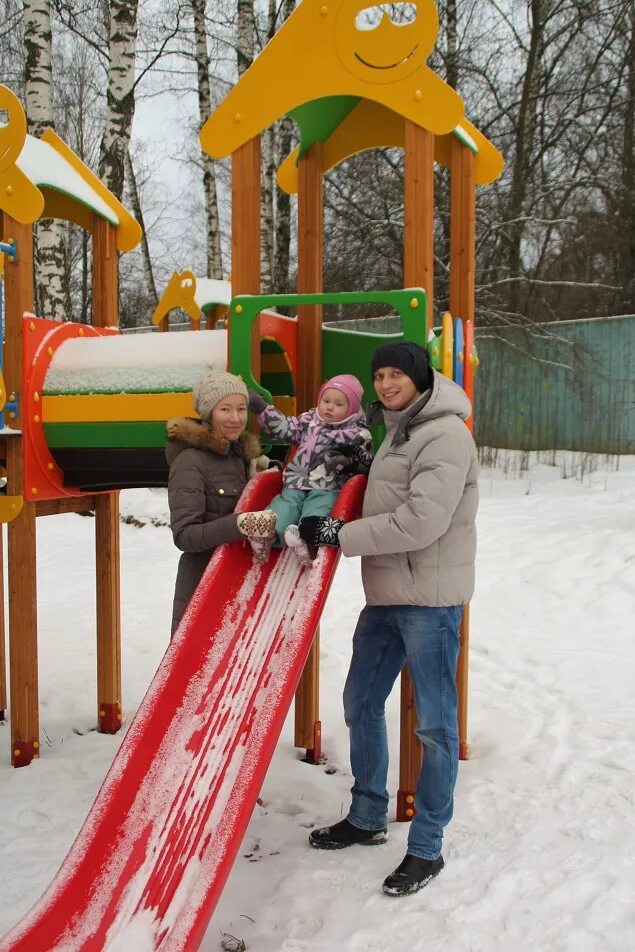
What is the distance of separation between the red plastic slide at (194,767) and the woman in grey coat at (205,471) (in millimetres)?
135

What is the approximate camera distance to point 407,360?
9.25 feet

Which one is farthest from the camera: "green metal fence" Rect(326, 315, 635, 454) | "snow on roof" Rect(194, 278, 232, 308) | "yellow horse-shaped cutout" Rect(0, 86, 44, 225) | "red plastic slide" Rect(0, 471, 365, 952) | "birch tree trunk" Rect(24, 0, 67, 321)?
"green metal fence" Rect(326, 315, 635, 454)

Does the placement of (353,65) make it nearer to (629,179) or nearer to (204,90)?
(204,90)

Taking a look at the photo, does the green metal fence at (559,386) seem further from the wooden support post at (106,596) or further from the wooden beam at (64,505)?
the wooden beam at (64,505)

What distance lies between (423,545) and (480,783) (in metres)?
1.63

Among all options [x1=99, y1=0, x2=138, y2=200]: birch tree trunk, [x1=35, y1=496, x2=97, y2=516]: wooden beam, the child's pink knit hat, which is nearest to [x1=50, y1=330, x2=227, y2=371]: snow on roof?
the child's pink knit hat

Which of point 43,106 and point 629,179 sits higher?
point 629,179

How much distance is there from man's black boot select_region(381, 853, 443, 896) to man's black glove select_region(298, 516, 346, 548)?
1.13 meters

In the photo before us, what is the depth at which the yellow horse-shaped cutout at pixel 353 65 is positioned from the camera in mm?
3143

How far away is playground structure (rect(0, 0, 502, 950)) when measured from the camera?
8.08 feet

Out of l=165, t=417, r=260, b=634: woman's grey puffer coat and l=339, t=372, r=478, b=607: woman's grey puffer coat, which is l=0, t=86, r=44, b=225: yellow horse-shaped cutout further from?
l=339, t=372, r=478, b=607: woman's grey puffer coat

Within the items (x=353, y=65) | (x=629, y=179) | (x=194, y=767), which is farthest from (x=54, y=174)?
(x=629, y=179)

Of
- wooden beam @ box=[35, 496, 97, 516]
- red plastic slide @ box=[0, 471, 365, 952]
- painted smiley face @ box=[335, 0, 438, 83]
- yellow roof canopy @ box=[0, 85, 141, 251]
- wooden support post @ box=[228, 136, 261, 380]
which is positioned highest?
painted smiley face @ box=[335, 0, 438, 83]

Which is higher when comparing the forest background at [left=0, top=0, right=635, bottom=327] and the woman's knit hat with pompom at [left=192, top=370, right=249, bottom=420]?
the forest background at [left=0, top=0, right=635, bottom=327]
